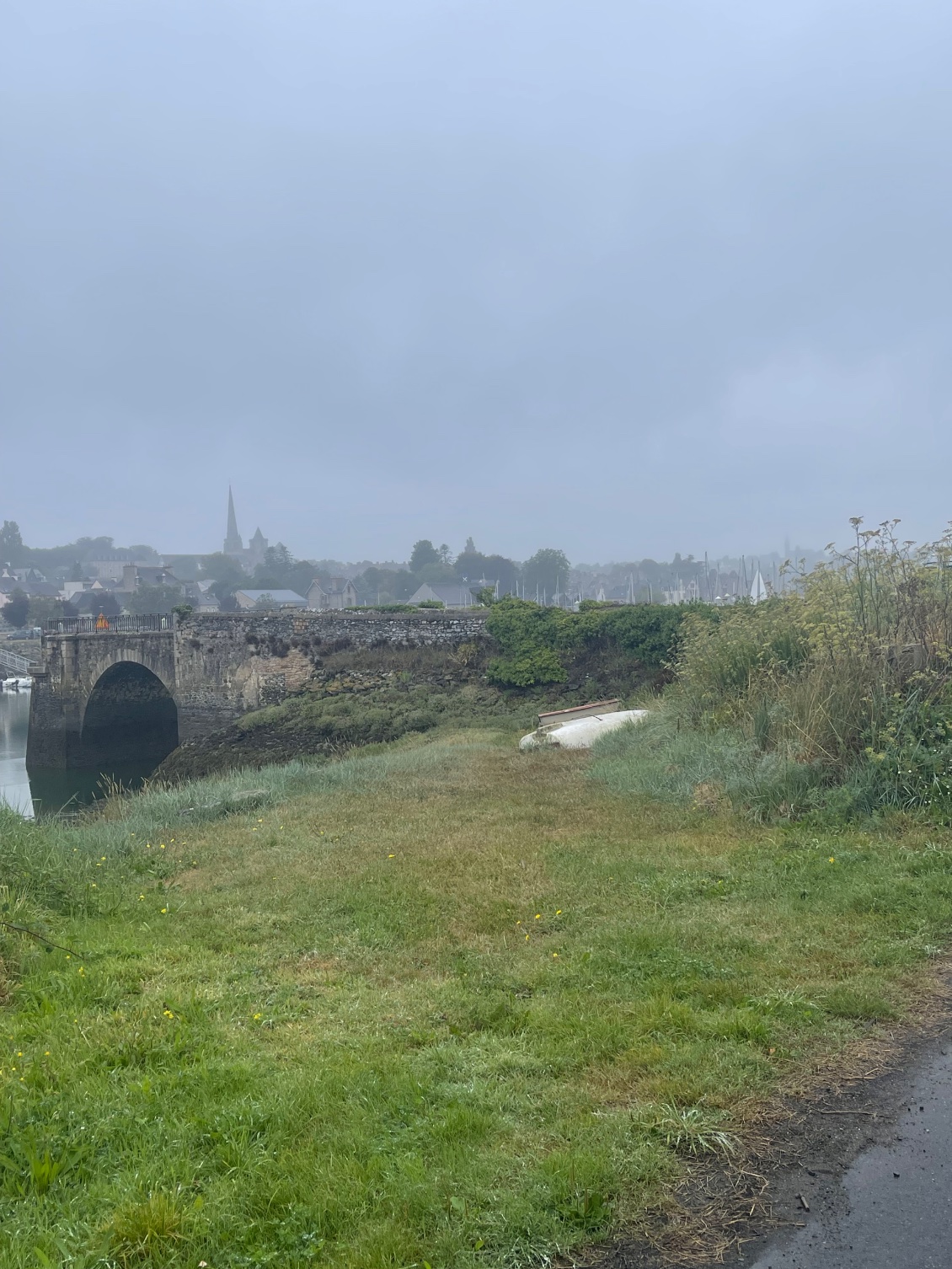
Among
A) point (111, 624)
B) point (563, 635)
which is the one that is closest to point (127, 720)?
point (111, 624)

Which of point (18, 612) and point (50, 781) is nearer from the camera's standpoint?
point (50, 781)

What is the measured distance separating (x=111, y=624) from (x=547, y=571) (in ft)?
194

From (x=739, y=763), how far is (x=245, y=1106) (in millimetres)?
5920

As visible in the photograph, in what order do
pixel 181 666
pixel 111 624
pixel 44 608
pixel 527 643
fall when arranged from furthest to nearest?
pixel 44 608, pixel 111 624, pixel 181 666, pixel 527 643

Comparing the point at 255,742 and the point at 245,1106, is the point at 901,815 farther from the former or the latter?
the point at 255,742

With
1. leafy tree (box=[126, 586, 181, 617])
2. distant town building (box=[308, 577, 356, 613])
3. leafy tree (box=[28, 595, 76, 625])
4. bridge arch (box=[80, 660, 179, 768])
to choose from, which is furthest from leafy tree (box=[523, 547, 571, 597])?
bridge arch (box=[80, 660, 179, 768])

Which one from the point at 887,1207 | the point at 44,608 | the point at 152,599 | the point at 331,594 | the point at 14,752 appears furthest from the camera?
the point at 44,608

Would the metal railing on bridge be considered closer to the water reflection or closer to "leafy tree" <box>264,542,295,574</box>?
the water reflection

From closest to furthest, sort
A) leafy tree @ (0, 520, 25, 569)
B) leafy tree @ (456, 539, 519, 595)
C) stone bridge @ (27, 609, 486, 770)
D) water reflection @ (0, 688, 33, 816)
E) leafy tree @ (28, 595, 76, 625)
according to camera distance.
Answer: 1. water reflection @ (0, 688, 33, 816)
2. stone bridge @ (27, 609, 486, 770)
3. leafy tree @ (28, 595, 76, 625)
4. leafy tree @ (456, 539, 519, 595)
5. leafy tree @ (0, 520, 25, 569)

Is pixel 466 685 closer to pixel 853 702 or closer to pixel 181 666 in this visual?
pixel 181 666

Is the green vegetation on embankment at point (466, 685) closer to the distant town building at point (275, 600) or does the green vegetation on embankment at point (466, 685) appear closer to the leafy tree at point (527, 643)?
the leafy tree at point (527, 643)

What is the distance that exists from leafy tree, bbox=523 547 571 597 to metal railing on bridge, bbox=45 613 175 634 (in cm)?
5617

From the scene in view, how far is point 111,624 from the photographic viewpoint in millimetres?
31594

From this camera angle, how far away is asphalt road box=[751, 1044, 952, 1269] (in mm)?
2451
